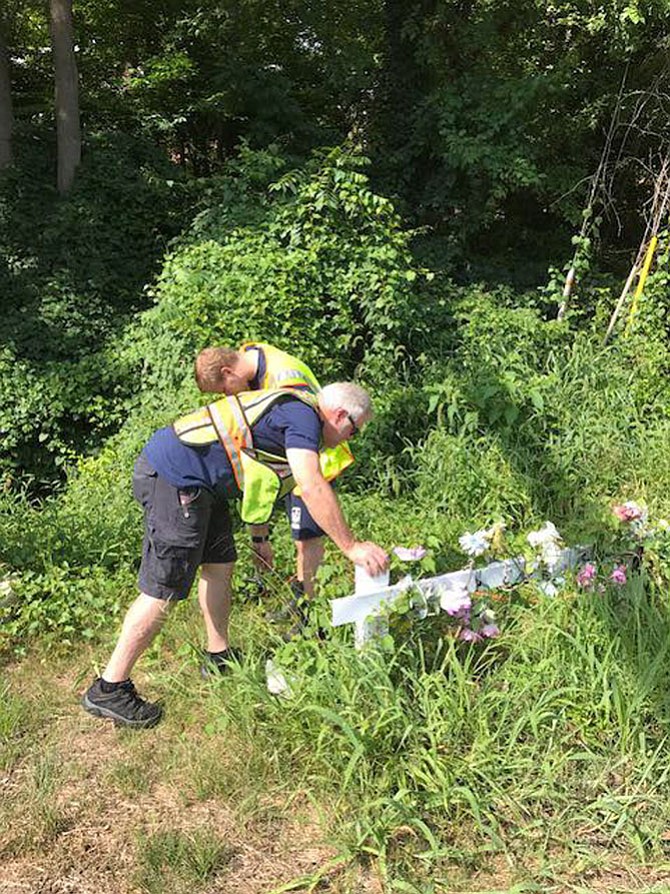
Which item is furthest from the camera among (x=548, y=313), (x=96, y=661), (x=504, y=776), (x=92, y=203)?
(x=92, y=203)

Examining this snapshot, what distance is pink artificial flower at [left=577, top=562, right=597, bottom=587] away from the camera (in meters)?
2.96

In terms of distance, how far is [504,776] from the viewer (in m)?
2.48

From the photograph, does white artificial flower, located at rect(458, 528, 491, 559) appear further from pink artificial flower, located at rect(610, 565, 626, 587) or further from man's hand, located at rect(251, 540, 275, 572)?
man's hand, located at rect(251, 540, 275, 572)

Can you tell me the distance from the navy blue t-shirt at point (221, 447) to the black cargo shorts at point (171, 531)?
1.8 inches

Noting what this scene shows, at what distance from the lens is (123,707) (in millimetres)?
2877

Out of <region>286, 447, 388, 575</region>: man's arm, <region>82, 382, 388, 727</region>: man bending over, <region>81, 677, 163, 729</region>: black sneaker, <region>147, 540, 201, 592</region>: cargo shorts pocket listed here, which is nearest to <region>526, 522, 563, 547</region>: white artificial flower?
<region>82, 382, 388, 727</region>: man bending over

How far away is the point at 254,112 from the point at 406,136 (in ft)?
6.88

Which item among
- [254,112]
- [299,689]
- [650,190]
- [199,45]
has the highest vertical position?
[199,45]

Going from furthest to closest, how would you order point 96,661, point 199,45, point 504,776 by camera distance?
point 199,45 → point 96,661 → point 504,776

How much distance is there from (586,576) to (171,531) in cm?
162

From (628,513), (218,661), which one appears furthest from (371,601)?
(628,513)

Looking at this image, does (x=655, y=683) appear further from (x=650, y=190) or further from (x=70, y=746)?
(x=650, y=190)

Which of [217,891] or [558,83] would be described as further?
[558,83]

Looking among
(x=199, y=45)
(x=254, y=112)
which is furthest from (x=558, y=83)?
(x=199, y=45)
